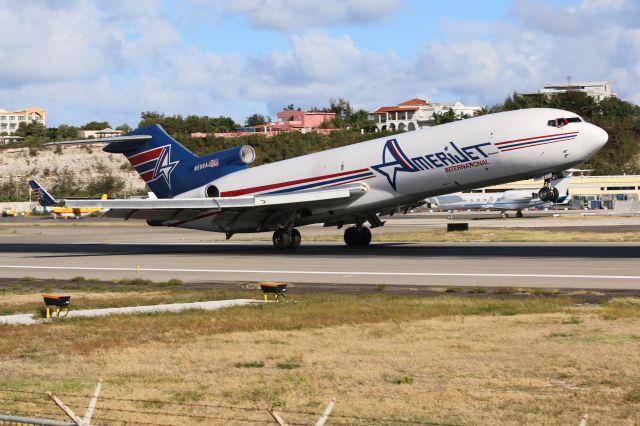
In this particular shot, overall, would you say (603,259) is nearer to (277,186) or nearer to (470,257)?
(470,257)

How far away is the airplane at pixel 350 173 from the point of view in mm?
38125

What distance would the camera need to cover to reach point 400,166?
134 ft

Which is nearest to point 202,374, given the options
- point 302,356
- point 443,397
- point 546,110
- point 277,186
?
point 302,356

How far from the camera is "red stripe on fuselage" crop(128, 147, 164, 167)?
4997 cm

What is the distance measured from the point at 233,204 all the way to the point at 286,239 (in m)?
3.84

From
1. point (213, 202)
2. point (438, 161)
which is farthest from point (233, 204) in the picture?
point (438, 161)

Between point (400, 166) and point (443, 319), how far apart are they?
68.0 ft

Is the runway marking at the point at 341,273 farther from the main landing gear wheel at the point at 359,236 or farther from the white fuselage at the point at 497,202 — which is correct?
the white fuselage at the point at 497,202

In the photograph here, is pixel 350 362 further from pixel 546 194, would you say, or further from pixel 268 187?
pixel 268 187

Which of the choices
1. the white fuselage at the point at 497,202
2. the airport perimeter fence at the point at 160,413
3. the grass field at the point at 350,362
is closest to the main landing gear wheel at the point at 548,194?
the grass field at the point at 350,362

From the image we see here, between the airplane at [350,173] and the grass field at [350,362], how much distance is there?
15423 millimetres

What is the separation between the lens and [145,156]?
50375 mm

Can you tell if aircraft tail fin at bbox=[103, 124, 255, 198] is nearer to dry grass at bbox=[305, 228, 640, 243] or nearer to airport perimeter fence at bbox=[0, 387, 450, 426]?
dry grass at bbox=[305, 228, 640, 243]

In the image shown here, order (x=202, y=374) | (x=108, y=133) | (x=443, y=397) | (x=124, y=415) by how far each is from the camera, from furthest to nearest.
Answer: (x=108, y=133) < (x=202, y=374) < (x=443, y=397) < (x=124, y=415)
